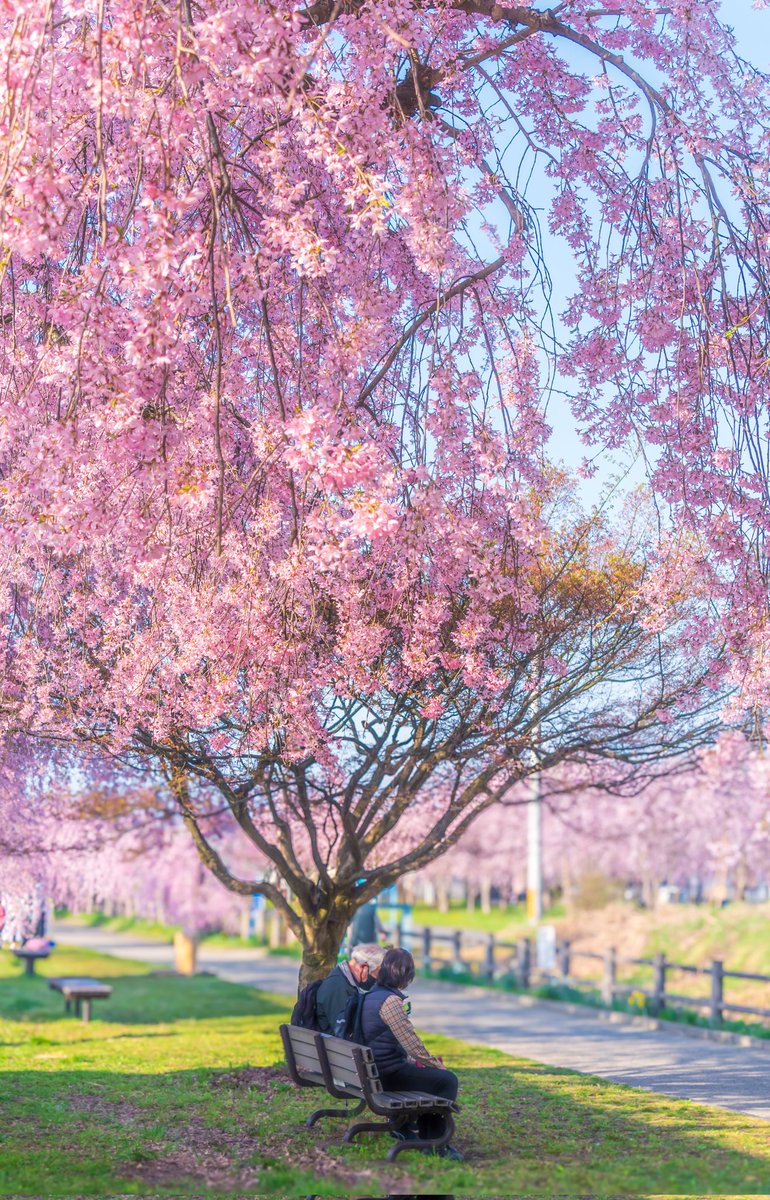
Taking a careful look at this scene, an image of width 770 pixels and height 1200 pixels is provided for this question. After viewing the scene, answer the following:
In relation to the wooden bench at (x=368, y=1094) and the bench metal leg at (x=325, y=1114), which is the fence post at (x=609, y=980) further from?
the wooden bench at (x=368, y=1094)

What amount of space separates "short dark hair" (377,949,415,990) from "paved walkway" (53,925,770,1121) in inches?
154

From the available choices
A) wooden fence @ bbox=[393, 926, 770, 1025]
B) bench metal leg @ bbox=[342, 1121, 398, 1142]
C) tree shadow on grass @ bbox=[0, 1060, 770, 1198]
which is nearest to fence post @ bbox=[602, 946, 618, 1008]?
wooden fence @ bbox=[393, 926, 770, 1025]

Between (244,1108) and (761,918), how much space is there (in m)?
22.6

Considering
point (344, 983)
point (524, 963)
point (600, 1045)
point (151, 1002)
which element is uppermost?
point (344, 983)

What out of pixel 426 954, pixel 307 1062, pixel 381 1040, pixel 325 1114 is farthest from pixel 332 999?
pixel 426 954

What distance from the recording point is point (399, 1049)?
26.1 ft

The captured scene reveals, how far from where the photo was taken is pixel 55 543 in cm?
644

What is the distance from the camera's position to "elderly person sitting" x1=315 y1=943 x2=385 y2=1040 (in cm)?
896

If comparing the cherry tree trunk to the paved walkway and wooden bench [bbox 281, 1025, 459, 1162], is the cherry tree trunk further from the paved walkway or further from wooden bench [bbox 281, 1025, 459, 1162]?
the paved walkway

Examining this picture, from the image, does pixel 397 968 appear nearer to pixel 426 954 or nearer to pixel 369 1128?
pixel 369 1128

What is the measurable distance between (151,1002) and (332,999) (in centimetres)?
1493

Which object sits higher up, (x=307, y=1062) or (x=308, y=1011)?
(x=308, y=1011)

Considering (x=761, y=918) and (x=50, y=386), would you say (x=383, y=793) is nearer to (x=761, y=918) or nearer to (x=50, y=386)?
(x=50, y=386)

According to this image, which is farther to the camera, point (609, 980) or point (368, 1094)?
point (609, 980)
